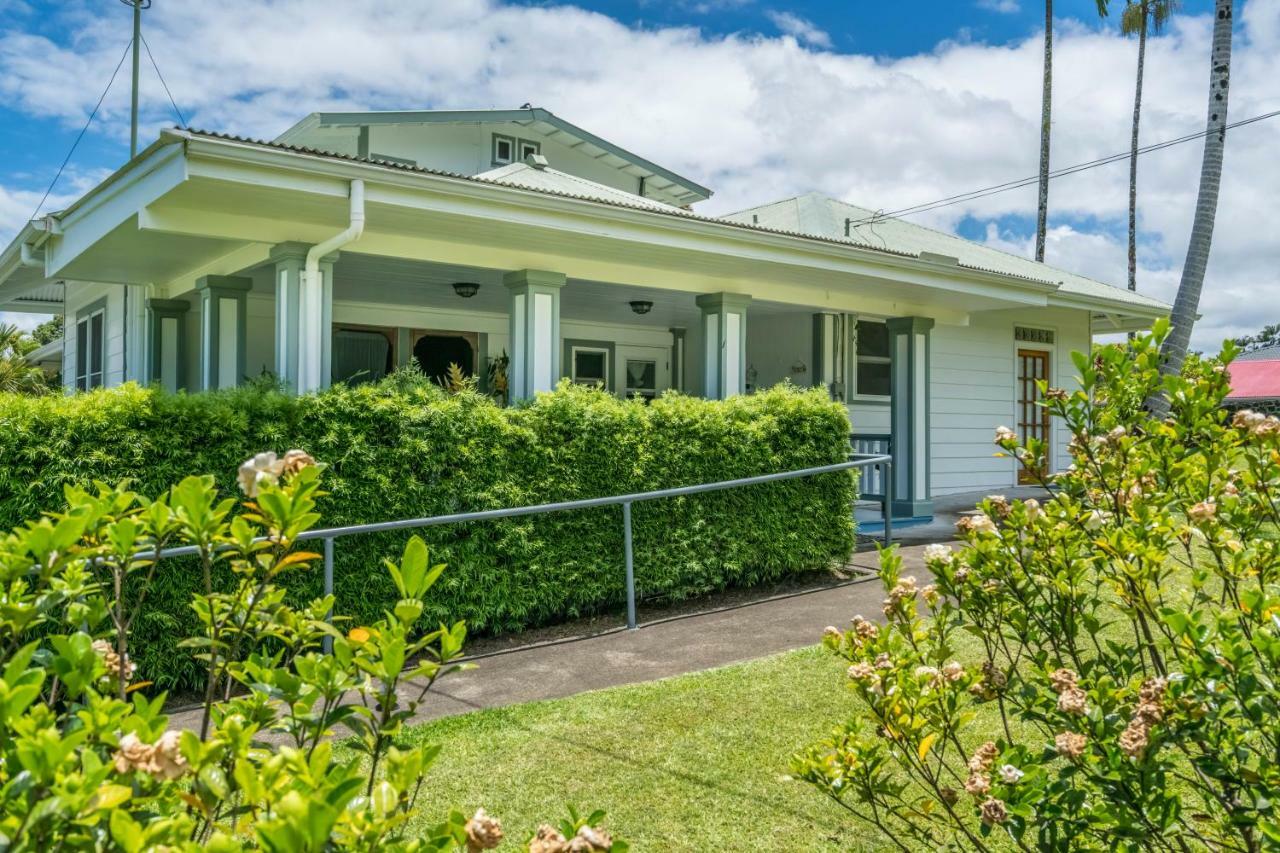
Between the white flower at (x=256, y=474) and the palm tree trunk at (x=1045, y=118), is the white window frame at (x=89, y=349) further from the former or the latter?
the palm tree trunk at (x=1045, y=118)

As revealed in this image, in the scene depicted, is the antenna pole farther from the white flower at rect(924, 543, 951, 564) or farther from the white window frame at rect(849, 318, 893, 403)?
the white flower at rect(924, 543, 951, 564)

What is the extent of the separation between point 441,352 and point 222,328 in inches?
160

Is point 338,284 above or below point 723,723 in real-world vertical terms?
above

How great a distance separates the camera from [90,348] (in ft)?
43.1

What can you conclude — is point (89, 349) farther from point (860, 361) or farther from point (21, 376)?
point (860, 361)

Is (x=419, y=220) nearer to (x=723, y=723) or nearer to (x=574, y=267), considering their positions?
(x=574, y=267)

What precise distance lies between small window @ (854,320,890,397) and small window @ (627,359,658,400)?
3266mm

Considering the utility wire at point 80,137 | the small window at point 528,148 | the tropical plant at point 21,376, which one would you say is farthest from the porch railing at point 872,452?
the utility wire at point 80,137

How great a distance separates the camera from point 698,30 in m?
17.2

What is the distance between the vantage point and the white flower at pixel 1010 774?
178cm

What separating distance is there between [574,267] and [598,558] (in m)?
3.24

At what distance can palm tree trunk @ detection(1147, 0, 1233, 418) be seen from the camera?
10.2 meters

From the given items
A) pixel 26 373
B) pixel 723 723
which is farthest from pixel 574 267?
pixel 26 373

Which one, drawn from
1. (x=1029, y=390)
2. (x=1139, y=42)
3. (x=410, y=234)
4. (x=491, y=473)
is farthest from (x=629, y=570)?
(x=1139, y=42)
